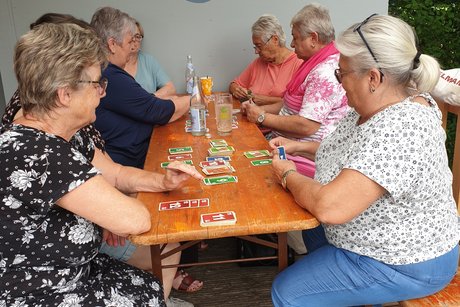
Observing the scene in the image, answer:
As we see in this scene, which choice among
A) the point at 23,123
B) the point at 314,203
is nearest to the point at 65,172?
the point at 23,123

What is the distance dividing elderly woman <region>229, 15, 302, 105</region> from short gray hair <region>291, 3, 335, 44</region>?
0.64 meters

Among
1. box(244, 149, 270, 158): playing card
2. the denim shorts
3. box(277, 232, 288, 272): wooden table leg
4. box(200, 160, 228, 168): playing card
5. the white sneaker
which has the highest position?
box(200, 160, 228, 168): playing card

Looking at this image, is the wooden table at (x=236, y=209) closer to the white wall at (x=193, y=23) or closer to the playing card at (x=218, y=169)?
the playing card at (x=218, y=169)

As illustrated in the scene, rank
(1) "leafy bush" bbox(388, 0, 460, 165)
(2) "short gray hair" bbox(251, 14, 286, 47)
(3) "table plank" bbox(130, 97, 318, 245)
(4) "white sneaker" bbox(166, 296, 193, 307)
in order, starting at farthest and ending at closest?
(1) "leafy bush" bbox(388, 0, 460, 165), (2) "short gray hair" bbox(251, 14, 286, 47), (4) "white sneaker" bbox(166, 296, 193, 307), (3) "table plank" bbox(130, 97, 318, 245)

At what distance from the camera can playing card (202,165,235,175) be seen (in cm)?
173

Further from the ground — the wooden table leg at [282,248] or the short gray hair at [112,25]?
the short gray hair at [112,25]

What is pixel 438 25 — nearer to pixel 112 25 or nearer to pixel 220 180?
pixel 112 25

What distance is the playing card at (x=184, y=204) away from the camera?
1458 millimetres

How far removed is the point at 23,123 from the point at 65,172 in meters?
0.25

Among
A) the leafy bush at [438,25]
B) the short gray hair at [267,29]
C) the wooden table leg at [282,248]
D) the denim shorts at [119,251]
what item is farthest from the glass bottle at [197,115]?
the leafy bush at [438,25]

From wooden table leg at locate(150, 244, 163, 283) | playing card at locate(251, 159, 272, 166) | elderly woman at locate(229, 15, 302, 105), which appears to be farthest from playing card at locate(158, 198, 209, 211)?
elderly woman at locate(229, 15, 302, 105)

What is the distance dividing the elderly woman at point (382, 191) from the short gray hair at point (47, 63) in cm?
79

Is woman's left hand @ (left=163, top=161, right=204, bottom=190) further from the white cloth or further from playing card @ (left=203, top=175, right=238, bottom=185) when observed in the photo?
the white cloth

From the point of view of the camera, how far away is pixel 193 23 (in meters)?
3.62
